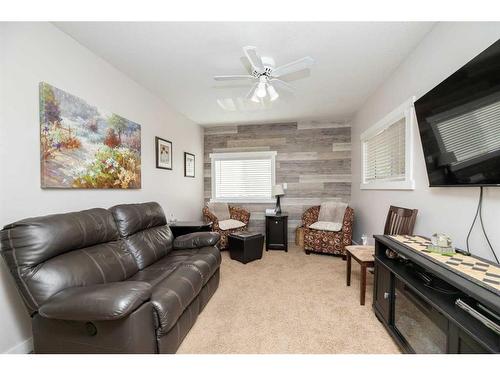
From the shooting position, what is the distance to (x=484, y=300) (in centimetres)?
89

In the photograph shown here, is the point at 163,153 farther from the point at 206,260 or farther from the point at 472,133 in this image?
the point at 472,133

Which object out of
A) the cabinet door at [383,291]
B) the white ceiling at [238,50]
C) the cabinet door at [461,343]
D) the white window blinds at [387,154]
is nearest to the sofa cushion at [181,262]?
the cabinet door at [383,291]

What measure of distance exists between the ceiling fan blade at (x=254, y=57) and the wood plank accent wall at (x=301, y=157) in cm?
262

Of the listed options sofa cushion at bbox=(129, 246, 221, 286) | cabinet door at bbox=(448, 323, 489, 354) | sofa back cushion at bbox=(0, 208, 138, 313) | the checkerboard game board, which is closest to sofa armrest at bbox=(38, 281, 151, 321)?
sofa back cushion at bbox=(0, 208, 138, 313)

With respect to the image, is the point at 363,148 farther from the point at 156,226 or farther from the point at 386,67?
the point at 156,226

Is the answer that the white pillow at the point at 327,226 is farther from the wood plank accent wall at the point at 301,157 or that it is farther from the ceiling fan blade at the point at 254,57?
the ceiling fan blade at the point at 254,57

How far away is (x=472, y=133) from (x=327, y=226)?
261 centimetres

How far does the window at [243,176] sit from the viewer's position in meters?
4.72

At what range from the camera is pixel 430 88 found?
6.08ft

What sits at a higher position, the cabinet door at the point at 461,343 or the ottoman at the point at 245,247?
the cabinet door at the point at 461,343

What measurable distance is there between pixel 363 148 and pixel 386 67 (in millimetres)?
1466

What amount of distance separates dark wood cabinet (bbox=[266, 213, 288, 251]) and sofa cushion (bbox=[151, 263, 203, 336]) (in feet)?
7.79

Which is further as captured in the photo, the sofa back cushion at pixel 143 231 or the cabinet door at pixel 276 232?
the cabinet door at pixel 276 232

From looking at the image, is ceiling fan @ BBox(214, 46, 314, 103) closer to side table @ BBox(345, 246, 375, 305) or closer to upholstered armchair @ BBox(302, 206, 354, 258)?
side table @ BBox(345, 246, 375, 305)
